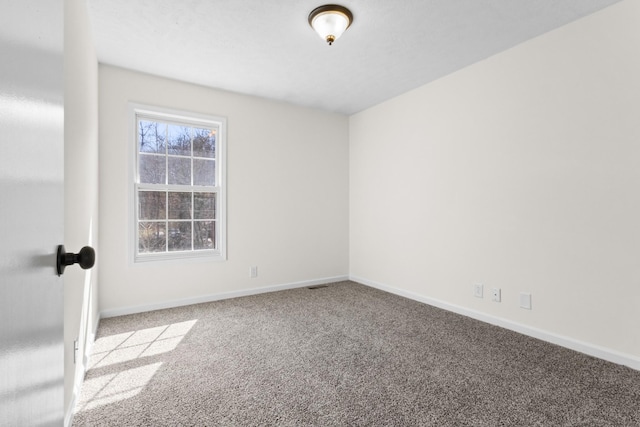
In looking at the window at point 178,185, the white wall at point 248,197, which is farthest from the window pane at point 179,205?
the white wall at point 248,197

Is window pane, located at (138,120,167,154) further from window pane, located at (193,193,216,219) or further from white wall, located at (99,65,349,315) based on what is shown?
window pane, located at (193,193,216,219)

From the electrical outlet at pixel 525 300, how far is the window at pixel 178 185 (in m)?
3.16

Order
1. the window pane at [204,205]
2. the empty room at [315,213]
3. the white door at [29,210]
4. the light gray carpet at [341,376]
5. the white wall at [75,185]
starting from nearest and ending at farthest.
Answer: the white door at [29,210], the empty room at [315,213], the white wall at [75,185], the light gray carpet at [341,376], the window pane at [204,205]

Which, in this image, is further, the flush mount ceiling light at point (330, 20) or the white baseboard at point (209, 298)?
the white baseboard at point (209, 298)

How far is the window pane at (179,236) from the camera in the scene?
3.72 m

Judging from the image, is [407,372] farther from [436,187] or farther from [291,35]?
[291,35]

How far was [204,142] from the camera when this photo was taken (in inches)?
155

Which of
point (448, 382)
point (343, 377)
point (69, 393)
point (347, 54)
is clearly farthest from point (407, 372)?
point (347, 54)

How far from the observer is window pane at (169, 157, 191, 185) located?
147 inches

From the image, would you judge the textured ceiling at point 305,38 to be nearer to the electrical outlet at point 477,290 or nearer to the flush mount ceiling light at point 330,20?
the flush mount ceiling light at point 330,20

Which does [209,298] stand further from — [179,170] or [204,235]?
[179,170]

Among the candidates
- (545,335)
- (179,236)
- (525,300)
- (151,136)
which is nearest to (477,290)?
(525,300)

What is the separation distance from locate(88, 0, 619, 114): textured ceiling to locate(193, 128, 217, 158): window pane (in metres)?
0.55

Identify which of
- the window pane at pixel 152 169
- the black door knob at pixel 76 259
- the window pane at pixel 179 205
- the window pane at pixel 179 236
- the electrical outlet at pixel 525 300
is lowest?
the electrical outlet at pixel 525 300
